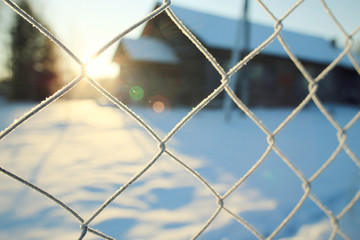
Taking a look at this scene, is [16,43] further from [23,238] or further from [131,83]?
[23,238]

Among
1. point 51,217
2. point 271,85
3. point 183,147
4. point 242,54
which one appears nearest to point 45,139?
point 183,147

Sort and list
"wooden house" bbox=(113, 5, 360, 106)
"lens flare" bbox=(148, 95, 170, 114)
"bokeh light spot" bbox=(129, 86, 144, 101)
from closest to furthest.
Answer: "wooden house" bbox=(113, 5, 360, 106)
"lens flare" bbox=(148, 95, 170, 114)
"bokeh light spot" bbox=(129, 86, 144, 101)

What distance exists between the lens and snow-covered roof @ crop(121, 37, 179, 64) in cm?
1062

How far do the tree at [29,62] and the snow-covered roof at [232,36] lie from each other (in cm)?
1088

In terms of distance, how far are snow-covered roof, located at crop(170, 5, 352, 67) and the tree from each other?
35.7 feet

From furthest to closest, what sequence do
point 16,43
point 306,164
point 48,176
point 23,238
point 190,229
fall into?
point 16,43 → point 306,164 → point 48,176 → point 190,229 → point 23,238

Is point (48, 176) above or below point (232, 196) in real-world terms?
above

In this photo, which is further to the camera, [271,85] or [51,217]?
[271,85]

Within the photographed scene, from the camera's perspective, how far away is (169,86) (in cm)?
1128

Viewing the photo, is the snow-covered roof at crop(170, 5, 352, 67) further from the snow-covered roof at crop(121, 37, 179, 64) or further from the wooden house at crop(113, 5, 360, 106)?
the snow-covered roof at crop(121, 37, 179, 64)

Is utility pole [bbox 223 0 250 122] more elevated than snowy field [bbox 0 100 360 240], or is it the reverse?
utility pole [bbox 223 0 250 122]

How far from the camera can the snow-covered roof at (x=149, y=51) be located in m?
10.6

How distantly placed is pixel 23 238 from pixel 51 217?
23 cm

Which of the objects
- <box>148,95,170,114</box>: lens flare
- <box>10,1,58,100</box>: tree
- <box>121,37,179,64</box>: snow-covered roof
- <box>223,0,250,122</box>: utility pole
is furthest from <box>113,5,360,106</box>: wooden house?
<box>10,1,58,100</box>: tree
